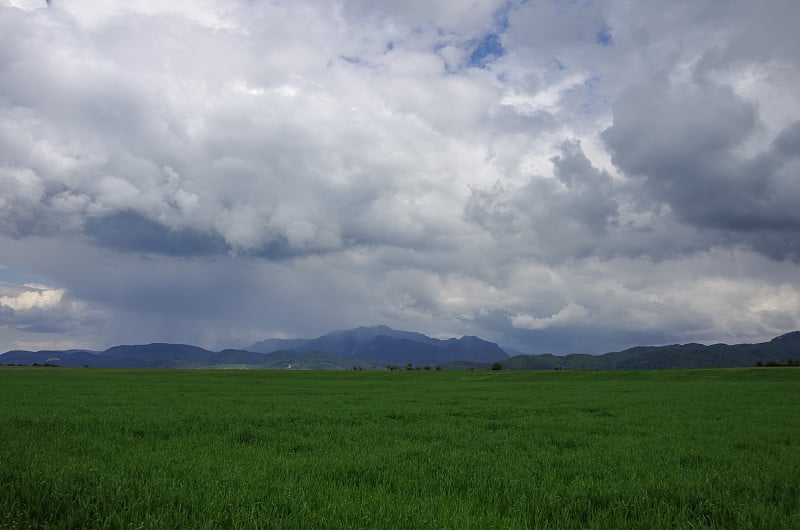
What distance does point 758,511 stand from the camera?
7.48 metres

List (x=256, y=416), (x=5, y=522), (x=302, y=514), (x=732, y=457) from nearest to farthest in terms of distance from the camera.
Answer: (x=5, y=522) < (x=302, y=514) < (x=732, y=457) < (x=256, y=416)

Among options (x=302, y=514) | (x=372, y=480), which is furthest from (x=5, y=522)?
(x=372, y=480)

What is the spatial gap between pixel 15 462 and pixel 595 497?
11.1 m

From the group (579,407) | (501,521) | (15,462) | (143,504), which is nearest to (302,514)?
(143,504)

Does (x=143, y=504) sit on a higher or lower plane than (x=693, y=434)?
higher

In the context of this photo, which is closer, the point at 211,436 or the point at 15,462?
the point at 15,462

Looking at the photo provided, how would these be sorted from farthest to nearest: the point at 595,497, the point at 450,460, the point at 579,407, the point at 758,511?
the point at 579,407 < the point at 450,460 < the point at 595,497 < the point at 758,511

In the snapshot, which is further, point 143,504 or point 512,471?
point 512,471

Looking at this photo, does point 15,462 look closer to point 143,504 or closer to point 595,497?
point 143,504

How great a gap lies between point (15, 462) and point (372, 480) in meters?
7.02

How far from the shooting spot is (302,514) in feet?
22.2

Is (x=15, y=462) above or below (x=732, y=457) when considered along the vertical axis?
above

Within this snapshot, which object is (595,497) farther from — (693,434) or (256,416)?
(256,416)

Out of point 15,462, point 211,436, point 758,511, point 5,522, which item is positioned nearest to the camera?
point 5,522
